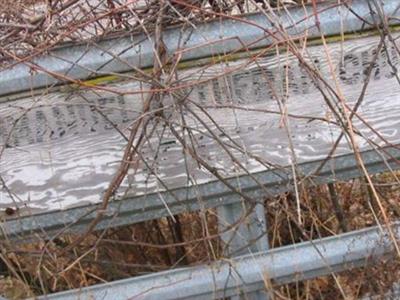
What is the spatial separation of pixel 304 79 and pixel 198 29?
606mm

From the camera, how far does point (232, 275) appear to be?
1.85 metres

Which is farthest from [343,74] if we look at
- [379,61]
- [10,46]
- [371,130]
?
[10,46]

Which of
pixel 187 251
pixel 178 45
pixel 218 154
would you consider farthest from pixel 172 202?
pixel 187 251

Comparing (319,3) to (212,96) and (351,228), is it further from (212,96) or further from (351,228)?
(351,228)

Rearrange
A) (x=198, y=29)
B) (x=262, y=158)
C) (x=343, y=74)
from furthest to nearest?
(x=343, y=74) < (x=262, y=158) < (x=198, y=29)

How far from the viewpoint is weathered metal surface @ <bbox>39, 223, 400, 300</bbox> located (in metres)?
1.84

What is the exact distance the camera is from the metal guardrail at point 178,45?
5.04 ft

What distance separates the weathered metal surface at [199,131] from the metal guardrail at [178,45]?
0.75 feet

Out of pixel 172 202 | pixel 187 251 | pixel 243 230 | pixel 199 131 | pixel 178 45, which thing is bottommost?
pixel 187 251

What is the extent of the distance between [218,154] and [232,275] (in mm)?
262

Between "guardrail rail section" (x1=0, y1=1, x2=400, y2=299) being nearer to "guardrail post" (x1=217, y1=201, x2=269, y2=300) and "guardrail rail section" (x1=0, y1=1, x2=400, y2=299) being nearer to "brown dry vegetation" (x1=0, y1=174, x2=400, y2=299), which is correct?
"guardrail post" (x1=217, y1=201, x2=269, y2=300)

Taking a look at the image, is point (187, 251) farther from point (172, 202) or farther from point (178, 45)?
point (178, 45)

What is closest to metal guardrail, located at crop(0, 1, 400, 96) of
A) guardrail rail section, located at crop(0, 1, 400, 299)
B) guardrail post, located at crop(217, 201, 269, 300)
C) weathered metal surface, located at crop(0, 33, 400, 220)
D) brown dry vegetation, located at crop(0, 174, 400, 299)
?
guardrail rail section, located at crop(0, 1, 400, 299)

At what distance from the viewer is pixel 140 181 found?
1.83 m
